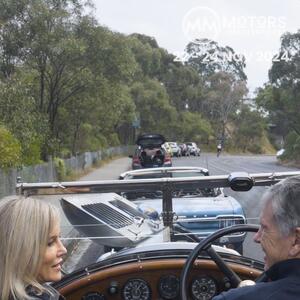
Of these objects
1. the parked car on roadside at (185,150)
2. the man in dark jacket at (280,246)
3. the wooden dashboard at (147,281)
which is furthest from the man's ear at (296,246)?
the parked car on roadside at (185,150)

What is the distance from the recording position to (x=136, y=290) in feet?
11.3

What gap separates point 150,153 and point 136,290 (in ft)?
75.2

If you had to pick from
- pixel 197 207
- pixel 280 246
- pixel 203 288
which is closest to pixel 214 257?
pixel 203 288

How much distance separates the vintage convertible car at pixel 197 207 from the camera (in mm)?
4977

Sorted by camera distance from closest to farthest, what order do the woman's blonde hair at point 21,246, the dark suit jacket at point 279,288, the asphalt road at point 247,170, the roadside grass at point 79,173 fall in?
the dark suit jacket at point 279,288 → the woman's blonde hair at point 21,246 → the asphalt road at point 247,170 → the roadside grass at point 79,173

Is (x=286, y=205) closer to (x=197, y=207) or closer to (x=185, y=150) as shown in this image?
(x=197, y=207)

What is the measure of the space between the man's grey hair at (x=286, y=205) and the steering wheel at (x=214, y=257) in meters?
0.67

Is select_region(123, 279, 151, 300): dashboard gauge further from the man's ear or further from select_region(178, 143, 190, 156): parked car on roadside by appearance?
select_region(178, 143, 190, 156): parked car on roadside

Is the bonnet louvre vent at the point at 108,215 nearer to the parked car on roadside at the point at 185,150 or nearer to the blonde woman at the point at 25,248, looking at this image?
the blonde woman at the point at 25,248

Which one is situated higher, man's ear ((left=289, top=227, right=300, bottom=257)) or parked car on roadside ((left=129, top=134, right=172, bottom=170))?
man's ear ((left=289, top=227, right=300, bottom=257))

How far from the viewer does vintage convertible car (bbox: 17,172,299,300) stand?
3324 mm

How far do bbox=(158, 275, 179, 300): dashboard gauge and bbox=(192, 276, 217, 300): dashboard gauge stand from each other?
11 cm

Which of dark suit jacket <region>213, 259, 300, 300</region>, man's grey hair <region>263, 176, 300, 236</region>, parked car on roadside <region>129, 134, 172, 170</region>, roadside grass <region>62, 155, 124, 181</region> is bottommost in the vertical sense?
roadside grass <region>62, 155, 124, 181</region>

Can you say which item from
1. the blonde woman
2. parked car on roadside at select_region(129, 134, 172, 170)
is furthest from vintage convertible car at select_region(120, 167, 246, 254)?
parked car on roadside at select_region(129, 134, 172, 170)
